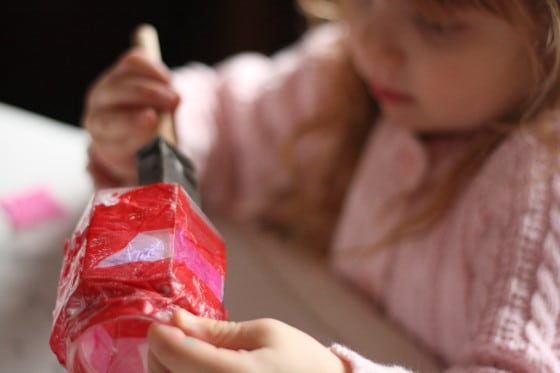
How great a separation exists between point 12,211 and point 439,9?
0.44 metres

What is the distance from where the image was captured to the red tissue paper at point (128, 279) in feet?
1.08

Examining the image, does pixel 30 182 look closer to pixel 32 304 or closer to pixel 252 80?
pixel 32 304

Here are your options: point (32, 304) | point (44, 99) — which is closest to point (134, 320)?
point (32, 304)

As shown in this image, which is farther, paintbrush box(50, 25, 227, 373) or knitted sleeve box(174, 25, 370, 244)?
knitted sleeve box(174, 25, 370, 244)

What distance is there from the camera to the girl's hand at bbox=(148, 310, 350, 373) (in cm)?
32

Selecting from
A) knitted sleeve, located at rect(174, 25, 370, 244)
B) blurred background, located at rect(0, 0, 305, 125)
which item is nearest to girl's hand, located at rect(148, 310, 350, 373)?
knitted sleeve, located at rect(174, 25, 370, 244)

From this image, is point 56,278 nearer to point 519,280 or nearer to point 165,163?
point 165,163

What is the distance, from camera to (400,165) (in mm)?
635

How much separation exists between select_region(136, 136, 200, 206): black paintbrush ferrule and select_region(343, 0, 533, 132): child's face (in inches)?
7.6

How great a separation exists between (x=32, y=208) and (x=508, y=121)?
46 centimetres

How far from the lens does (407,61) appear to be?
0.54m

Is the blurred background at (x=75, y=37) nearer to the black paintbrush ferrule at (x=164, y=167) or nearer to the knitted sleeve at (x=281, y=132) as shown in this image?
the knitted sleeve at (x=281, y=132)

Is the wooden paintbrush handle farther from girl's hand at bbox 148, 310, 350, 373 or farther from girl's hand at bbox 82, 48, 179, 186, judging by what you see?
girl's hand at bbox 148, 310, 350, 373

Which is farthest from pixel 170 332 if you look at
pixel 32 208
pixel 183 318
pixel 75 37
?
pixel 75 37
